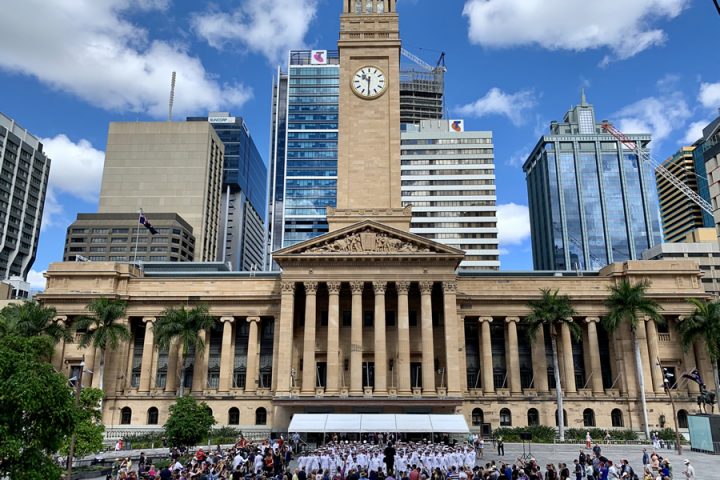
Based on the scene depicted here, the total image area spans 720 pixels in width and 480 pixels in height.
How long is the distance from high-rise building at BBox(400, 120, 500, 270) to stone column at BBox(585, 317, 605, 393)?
57.2 meters

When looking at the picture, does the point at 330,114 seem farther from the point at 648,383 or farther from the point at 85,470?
the point at 85,470

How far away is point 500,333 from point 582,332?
31.4ft

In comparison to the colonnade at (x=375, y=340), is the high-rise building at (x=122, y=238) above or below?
above

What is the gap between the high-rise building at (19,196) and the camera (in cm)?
15088

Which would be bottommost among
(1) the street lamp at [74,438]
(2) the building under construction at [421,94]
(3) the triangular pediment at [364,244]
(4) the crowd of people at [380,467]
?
(4) the crowd of people at [380,467]

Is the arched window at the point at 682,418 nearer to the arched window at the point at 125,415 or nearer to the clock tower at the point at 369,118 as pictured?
the clock tower at the point at 369,118

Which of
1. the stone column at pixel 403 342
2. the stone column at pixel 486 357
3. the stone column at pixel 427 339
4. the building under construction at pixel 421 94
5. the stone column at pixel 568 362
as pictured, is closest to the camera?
the stone column at pixel 427 339

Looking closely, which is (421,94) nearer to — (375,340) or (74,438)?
(375,340)

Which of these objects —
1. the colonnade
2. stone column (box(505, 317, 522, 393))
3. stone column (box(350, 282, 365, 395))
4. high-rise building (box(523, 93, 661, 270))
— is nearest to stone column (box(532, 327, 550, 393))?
stone column (box(505, 317, 522, 393))

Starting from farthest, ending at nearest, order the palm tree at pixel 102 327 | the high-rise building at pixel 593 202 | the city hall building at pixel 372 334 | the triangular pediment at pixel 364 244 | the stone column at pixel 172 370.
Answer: the high-rise building at pixel 593 202, the stone column at pixel 172 370, the triangular pediment at pixel 364 244, the city hall building at pixel 372 334, the palm tree at pixel 102 327

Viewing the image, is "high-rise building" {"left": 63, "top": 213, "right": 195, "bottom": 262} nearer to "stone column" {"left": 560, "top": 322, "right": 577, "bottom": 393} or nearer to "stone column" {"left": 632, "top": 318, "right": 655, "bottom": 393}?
"stone column" {"left": 560, "top": 322, "right": 577, "bottom": 393}

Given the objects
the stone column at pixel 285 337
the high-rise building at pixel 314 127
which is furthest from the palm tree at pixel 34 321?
Result: the high-rise building at pixel 314 127

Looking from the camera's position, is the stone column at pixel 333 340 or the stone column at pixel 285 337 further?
the stone column at pixel 285 337

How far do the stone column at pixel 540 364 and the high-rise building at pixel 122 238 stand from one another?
105082mm
